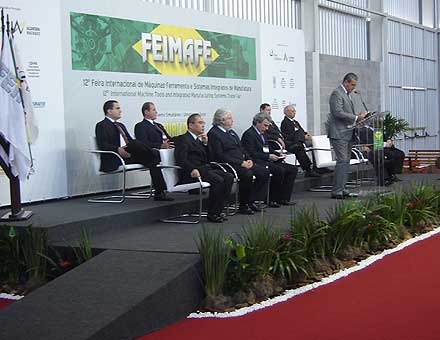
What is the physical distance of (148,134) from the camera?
9.30m

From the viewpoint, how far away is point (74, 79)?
9.39m

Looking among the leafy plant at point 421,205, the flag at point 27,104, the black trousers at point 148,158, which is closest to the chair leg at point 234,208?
the black trousers at point 148,158

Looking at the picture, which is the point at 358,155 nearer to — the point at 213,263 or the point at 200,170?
the point at 200,170

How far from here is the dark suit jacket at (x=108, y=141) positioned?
348 inches

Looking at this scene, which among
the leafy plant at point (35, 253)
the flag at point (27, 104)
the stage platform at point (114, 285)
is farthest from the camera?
the flag at point (27, 104)

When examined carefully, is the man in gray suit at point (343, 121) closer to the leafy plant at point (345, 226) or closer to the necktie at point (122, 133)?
the leafy plant at point (345, 226)

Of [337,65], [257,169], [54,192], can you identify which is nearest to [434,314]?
[257,169]

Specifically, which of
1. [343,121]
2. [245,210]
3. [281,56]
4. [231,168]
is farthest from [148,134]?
[281,56]

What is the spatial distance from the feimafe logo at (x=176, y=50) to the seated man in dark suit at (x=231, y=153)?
8.28ft

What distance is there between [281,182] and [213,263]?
13.2 feet

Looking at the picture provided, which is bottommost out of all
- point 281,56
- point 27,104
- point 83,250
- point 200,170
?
point 83,250

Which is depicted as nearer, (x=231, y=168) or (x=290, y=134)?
(x=231, y=168)

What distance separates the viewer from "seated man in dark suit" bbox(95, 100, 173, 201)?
884 cm

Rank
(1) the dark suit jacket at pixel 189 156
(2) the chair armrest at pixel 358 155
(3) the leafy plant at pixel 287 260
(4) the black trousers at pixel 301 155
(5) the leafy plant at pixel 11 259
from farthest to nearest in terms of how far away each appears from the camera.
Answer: (4) the black trousers at pixel 301 155 → (2) the chair armrest at pixel 358 155 → (1) the dark suit jacket at pixel 189 156 → (5) the leafy plant at pixel 11 259 → (3) the leafy plant at pixel 287 260
